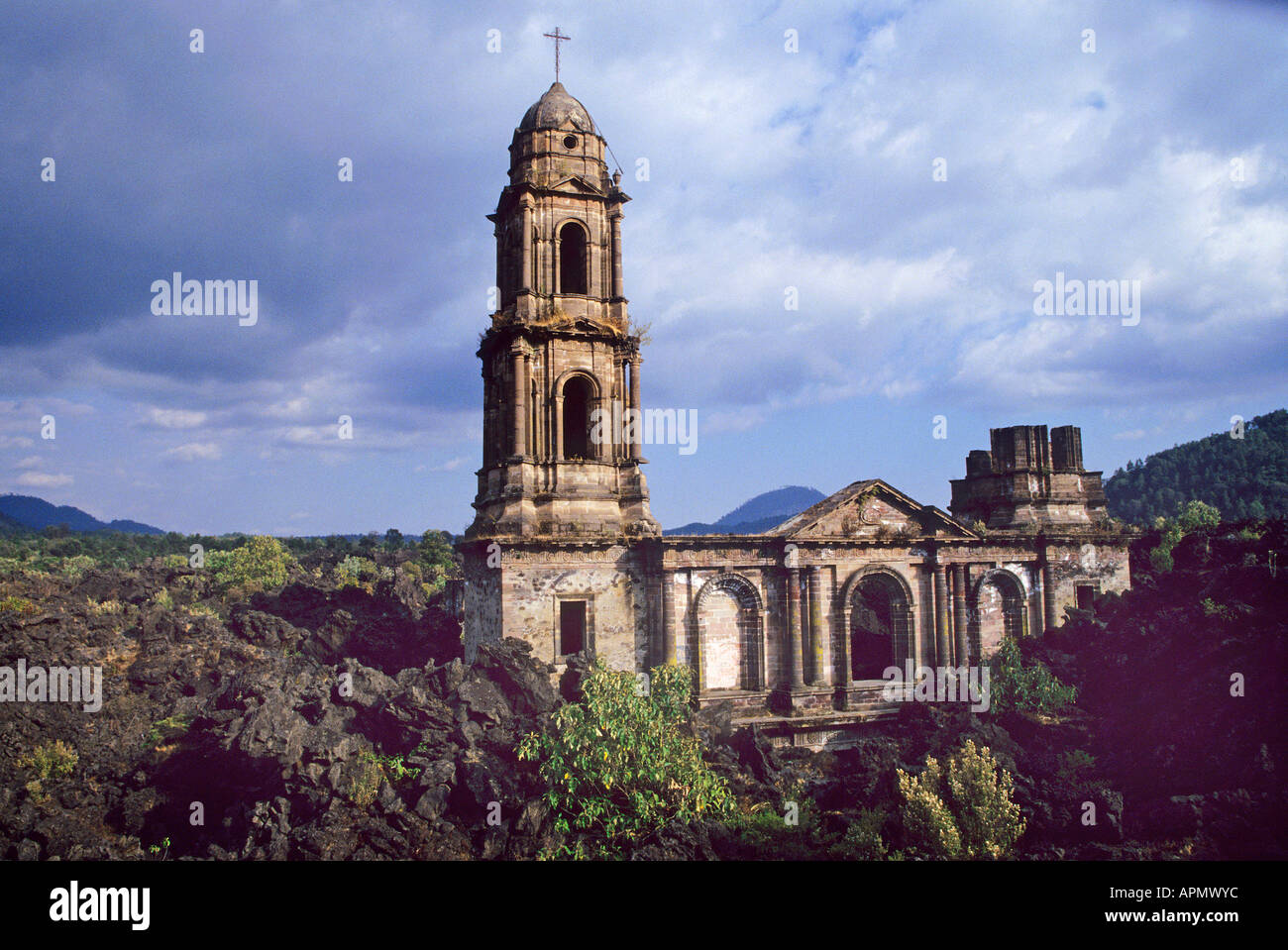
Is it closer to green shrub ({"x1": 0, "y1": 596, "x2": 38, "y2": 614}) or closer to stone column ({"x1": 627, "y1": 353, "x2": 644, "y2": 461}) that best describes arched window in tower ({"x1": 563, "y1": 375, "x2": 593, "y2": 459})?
stone column ({"x1": 627, "y1": 353, "x2": 644, "y2": 461})

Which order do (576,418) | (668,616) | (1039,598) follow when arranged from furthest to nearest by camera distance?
(1039,598) < (576,418) < (668,616)

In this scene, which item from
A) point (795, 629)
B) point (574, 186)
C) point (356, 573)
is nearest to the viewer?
point (795, 629)

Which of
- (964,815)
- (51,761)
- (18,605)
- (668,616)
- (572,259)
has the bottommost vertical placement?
(964,815)

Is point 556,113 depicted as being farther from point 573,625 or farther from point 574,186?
point 573,625

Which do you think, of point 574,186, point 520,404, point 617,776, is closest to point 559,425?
point 520,404

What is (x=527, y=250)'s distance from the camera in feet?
83.2

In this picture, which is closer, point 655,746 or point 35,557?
point 655,746

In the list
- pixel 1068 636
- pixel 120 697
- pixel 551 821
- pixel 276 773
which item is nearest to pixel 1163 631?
pixel 1068 636

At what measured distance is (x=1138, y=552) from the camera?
36.7 metres

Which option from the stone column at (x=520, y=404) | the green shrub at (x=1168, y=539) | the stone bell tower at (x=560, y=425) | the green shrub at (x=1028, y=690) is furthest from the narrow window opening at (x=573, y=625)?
the green shrub at (x=1168, y=539)

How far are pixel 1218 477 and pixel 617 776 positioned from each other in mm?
98936

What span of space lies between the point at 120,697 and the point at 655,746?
1744cm

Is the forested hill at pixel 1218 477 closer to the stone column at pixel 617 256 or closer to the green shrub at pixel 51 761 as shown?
the stone column at pixel 617 256

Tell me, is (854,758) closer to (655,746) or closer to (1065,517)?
(655,746)
